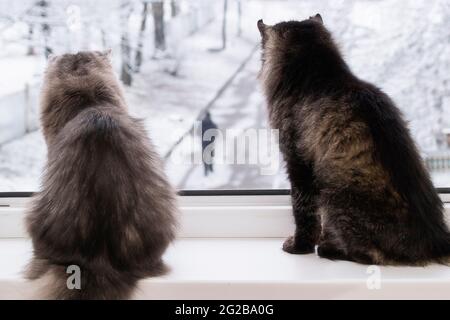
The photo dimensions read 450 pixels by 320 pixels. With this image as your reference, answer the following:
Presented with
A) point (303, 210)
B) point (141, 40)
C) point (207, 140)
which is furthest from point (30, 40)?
point (303, 210)

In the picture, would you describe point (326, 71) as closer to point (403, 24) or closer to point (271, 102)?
point (271, 102)

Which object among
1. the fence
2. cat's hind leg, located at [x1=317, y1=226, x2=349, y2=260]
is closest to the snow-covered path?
cat's hind leg, located at [x1=317, y1=226, x2=349, y2=260]

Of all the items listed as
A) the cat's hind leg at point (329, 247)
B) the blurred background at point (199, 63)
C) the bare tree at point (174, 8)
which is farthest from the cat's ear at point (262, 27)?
the cat's hind leg at point (329, 247)

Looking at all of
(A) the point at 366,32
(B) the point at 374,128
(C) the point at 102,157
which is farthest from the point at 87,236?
(A) the point at 366,32

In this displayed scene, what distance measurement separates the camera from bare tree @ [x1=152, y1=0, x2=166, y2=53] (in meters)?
1.67

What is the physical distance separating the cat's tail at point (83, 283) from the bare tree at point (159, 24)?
2.76 ft

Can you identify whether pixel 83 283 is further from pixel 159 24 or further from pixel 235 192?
pixel 159 24

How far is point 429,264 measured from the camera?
1.26 meters

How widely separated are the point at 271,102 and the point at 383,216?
46 cm

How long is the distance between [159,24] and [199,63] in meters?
0.19

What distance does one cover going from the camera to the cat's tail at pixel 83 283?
1.11 meters

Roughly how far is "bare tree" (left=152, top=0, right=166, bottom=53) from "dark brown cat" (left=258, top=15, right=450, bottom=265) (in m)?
0.52

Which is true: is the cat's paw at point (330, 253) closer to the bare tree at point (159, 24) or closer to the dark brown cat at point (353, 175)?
the dark brown cat at point (353, 175)

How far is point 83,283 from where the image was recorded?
1115mm
